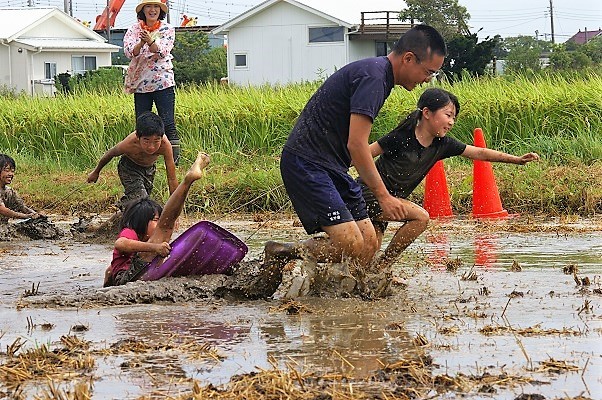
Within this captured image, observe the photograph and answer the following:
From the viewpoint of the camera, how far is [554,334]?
539 centimetres

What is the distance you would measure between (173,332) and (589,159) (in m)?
8.91

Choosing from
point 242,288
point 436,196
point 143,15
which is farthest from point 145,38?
point 242,288

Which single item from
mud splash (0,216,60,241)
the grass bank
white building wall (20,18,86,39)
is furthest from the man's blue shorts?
white building wall (20,18,86,39)

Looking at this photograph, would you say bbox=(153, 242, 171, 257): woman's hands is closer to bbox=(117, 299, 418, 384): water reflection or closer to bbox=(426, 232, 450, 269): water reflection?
bbox=(117, 299, 418, 384): water reflection

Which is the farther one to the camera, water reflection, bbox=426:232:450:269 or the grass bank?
the grass bank

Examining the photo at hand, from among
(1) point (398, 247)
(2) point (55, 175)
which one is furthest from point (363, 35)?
(1) point (398, 247)

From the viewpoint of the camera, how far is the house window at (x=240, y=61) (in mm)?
58688

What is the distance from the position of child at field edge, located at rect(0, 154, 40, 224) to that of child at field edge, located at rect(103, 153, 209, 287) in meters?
3.74

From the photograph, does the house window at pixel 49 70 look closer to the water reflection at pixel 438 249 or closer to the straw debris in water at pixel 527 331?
the water reflection at pixel 438 249

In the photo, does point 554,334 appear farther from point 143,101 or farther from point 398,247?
point 143,101

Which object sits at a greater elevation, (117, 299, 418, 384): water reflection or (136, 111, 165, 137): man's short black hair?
(136, 111, 165, 137): man's short black hair

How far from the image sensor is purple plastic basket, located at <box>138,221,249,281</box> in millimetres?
6977

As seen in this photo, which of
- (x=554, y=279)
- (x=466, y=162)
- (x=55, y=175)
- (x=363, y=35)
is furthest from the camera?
(x=363, y=35)

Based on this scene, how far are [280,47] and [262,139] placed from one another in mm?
43007
